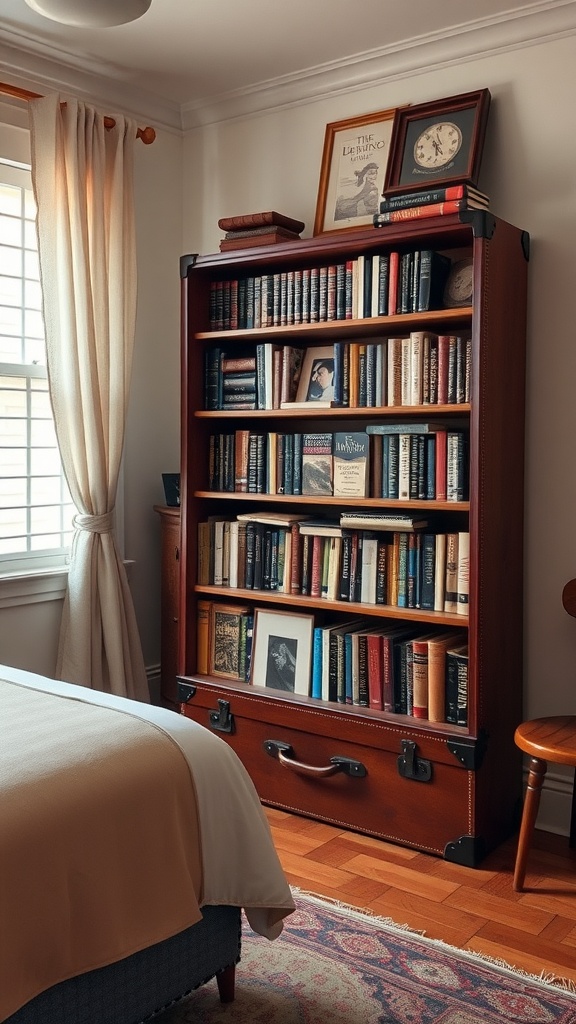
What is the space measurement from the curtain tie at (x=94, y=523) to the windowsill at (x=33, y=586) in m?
0.20

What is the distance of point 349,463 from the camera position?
3189 millimetres

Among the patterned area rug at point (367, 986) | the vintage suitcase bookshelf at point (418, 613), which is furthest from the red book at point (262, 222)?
the patterned area rug at point (367, 986)

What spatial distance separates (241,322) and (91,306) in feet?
1.84

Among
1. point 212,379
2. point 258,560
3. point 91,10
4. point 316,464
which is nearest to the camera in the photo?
point 91,10

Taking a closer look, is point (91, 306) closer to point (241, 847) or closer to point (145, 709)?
point (145, 709)

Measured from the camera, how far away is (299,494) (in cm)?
333

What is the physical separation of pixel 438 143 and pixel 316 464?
1154mm

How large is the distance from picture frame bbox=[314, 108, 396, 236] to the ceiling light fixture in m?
1.21

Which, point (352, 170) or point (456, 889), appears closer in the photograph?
point (456, 889)

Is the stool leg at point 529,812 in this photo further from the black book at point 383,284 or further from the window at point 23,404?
the window at point 23,404

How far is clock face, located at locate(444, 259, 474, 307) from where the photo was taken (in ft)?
9.94

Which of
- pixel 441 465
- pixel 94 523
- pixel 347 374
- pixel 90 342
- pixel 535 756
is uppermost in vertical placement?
pixel 90 342

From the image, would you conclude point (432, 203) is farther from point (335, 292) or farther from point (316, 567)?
point (316, 567)

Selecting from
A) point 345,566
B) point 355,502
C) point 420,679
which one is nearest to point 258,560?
point 345,566
